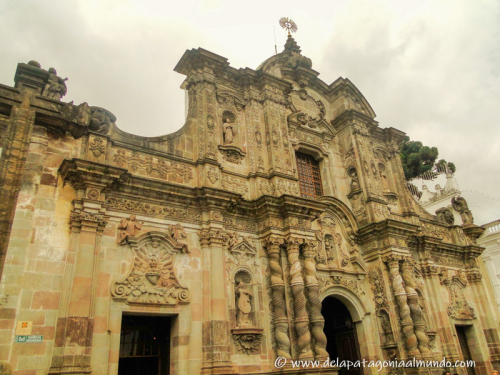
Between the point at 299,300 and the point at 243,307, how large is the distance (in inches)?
64.7

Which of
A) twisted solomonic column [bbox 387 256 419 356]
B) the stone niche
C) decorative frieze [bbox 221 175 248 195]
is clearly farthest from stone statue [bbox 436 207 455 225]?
the stone niche

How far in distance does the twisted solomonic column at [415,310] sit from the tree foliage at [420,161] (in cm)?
1846

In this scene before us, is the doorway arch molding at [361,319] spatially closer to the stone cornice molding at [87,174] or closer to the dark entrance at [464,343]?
the dark entrance at [464,343]

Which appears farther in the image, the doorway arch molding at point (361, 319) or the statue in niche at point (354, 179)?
the statue in niche at point (354, 179)

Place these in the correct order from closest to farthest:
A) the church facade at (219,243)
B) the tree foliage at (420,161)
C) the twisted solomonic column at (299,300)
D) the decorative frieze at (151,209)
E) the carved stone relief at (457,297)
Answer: the church facade at (219,243), the decorative frieze at (151,209), the twisted solomonic column at (299,300), the carved stone relief at (457,297), the tree foliage at (420,161)

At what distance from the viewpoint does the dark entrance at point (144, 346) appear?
10.4 meters

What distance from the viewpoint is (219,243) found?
1175cm

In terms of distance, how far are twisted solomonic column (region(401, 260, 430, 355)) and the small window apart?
13.7 feet

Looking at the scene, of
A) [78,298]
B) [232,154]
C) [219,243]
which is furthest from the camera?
[232,154]

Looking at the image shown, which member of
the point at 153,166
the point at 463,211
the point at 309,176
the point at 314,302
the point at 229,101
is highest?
the point at 229,101

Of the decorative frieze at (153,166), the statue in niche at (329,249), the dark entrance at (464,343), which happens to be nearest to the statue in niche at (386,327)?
the statue in niche at (329,249)

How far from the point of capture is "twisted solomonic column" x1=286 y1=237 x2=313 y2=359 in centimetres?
1135

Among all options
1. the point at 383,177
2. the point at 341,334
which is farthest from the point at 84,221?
the point at 383,177

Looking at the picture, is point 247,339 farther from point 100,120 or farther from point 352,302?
point 100,120
